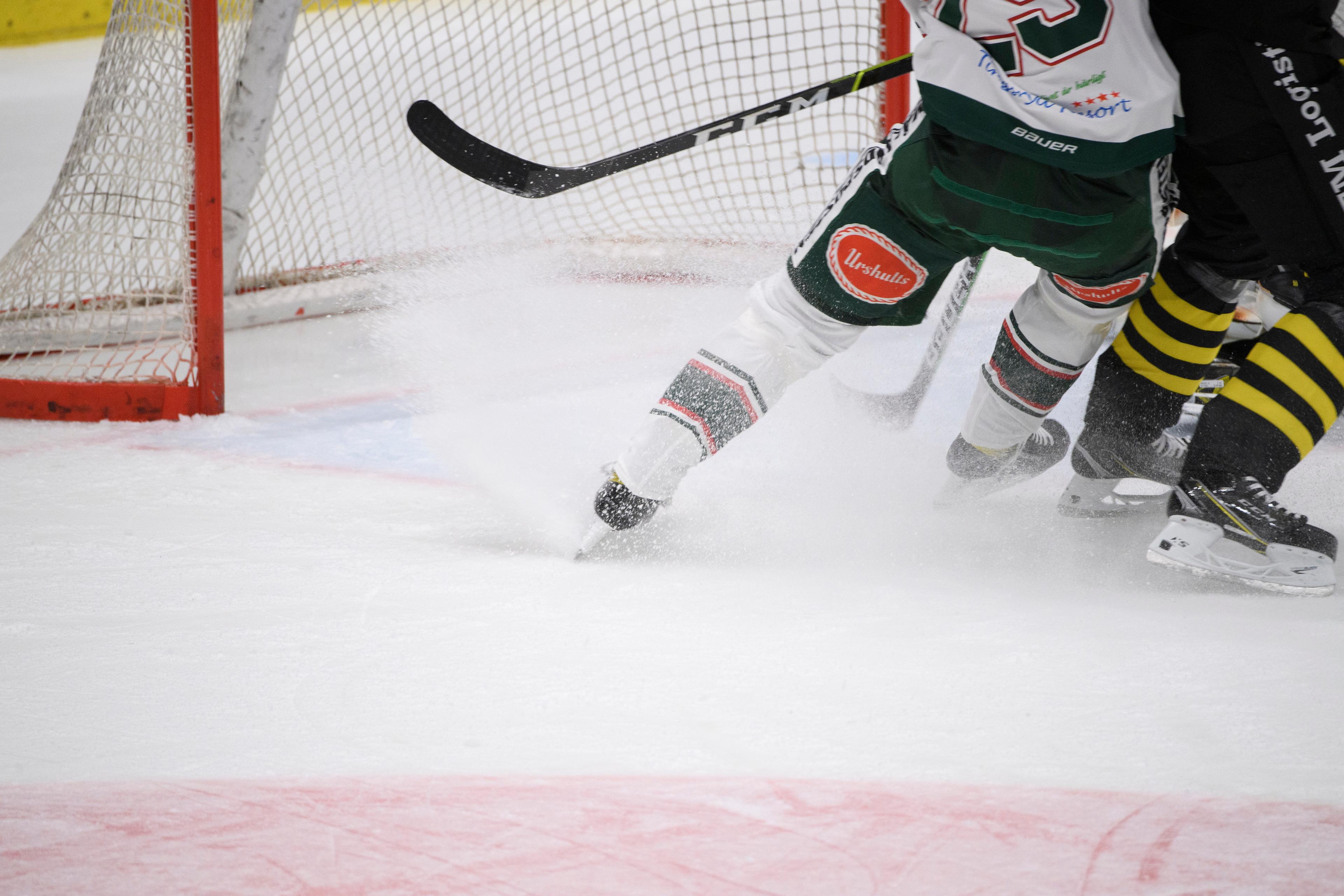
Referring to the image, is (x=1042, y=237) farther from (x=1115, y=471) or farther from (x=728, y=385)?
(x=1115, y=471)

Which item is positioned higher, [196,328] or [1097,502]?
[196,328]

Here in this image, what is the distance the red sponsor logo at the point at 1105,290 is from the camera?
150cm

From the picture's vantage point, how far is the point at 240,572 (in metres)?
1.48

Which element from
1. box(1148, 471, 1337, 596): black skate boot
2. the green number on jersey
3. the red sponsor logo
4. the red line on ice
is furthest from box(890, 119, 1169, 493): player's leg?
the red line on ice

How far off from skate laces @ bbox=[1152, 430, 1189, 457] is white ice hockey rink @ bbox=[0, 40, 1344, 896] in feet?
0.37

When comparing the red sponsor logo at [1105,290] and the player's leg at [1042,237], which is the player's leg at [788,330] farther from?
the red sponsor logo at [1105,290]

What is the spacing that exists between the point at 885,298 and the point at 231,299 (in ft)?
6.42

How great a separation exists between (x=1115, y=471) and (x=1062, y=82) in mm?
677

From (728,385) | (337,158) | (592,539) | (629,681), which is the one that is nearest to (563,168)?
(728,385)

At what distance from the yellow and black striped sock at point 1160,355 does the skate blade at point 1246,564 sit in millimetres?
286

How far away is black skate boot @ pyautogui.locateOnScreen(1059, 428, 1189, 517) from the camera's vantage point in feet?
5.79

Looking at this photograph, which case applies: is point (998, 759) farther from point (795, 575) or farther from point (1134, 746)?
point (795, 575)

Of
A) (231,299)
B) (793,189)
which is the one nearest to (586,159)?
(793,189)

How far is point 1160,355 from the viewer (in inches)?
65.7
